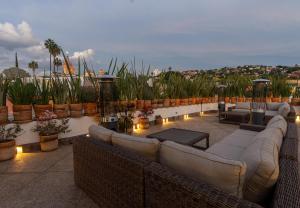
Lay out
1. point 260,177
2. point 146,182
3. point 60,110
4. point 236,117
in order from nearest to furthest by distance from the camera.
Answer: point 260,177
point 146,182
point 60,110
point 236,117

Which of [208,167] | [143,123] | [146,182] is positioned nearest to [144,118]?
[143,123]

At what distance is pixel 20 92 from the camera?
3258 mm

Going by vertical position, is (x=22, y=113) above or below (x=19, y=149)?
above

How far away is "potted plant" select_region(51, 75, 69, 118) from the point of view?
3.73m

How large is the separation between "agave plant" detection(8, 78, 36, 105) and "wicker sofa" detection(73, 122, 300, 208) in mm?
1992

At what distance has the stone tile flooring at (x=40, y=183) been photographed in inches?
75.7

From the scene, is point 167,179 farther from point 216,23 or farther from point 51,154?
point 216,23

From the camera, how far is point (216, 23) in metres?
9.45

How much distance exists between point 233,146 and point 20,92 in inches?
148

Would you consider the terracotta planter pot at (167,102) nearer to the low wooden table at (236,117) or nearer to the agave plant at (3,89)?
the low wooden table at (236,117)

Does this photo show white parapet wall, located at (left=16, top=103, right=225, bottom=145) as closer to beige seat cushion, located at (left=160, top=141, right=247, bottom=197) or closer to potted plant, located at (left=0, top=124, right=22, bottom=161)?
potted plant, located at (left=0, top=124, right=22, bottom=161)

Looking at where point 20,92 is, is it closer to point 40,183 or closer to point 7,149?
point 7,149

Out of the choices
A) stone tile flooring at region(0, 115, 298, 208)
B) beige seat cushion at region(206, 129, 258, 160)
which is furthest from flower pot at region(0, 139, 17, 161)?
beige seat cushion at region(206, 129, 258, 160)

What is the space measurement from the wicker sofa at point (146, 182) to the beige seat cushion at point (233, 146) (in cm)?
53
